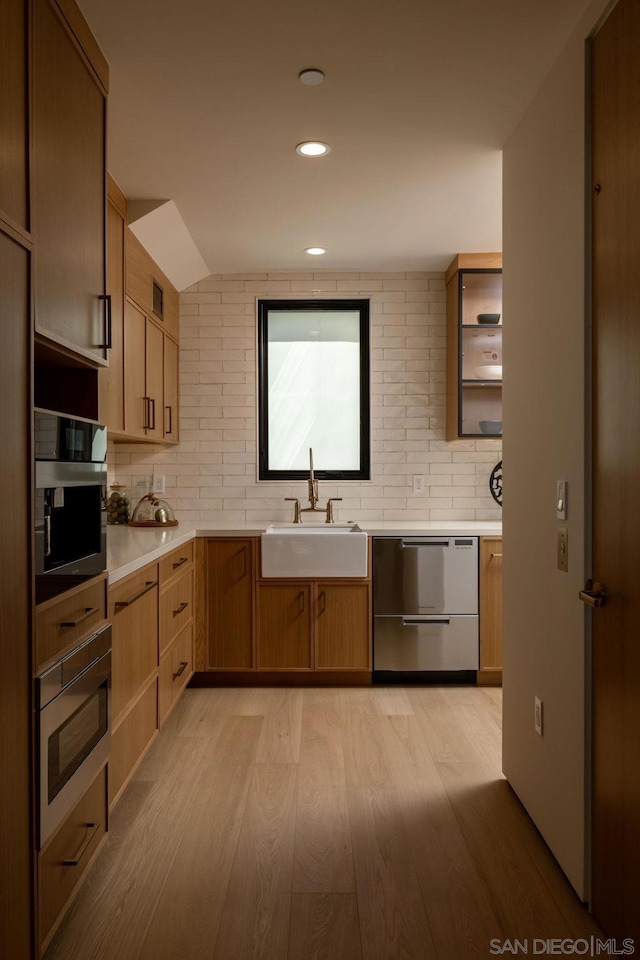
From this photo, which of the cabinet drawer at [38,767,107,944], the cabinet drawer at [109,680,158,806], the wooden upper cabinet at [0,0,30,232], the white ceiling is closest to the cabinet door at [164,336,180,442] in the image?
the white ceiling

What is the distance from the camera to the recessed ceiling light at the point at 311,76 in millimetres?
2178

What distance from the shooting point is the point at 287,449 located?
179 inches

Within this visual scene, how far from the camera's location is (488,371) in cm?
416

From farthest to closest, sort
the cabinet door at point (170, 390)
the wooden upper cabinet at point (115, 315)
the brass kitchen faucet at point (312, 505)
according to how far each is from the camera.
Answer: the brass kitchen faucet at point (312, 505) < the cabinet door at point (170, 390) < the wooden upper cabinet at point (115, 315)

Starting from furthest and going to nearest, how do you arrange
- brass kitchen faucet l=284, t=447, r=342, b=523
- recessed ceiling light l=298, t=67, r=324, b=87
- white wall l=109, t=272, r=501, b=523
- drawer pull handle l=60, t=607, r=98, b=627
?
white wall l=109, t=272, r=501, b=523 → brass kitchen faucet l=284, t=447, r=342, b=523 → recessed ceiling light l=298, t=67, r=324, b=87 → drawer pull handle l=60, t=607, r=98, b=627

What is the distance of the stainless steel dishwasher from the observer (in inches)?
154

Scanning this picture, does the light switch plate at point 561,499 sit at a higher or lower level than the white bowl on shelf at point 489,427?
lower

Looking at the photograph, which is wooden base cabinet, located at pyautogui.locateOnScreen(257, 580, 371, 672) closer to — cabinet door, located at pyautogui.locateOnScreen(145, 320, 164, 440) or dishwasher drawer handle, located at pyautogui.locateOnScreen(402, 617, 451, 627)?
dishwasher drawer handle, located at pyautogui.locateOnScreen(402, 617, 451, 627)

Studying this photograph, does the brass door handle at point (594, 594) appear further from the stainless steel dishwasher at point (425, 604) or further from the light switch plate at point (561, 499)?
→ the stainless steel dishwasher at point (425, 604)

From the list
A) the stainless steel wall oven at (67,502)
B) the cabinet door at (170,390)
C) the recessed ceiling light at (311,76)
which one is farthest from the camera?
the cabinet door at (170,390)

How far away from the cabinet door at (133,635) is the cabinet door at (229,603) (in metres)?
1.01

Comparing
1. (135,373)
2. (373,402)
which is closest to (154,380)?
(135,373)

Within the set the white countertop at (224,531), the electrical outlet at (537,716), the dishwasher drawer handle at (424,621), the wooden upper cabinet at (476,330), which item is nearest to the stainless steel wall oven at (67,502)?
the white countertop at (224,531)

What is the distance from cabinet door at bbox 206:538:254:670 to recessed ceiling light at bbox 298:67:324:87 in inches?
94.8
